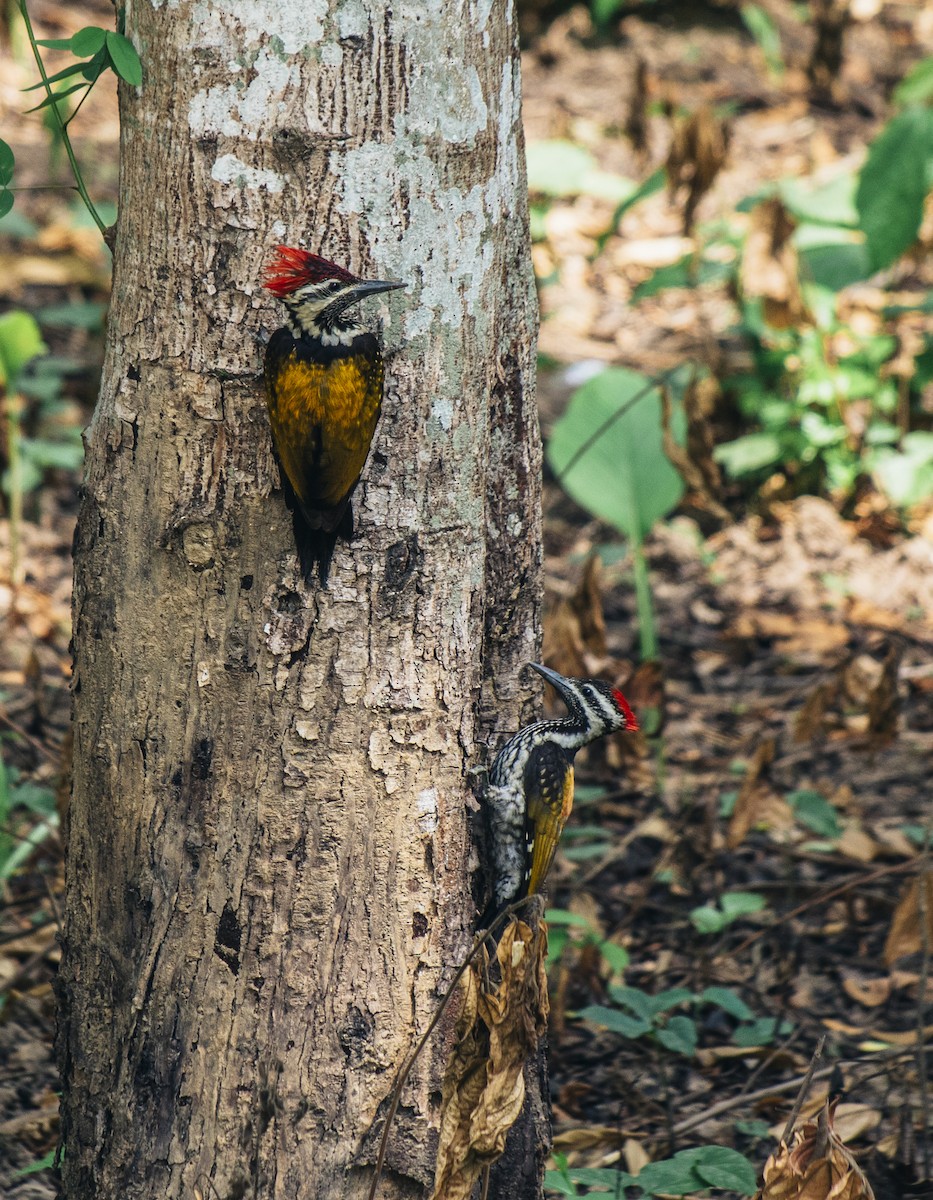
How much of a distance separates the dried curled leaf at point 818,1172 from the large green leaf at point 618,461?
295cm

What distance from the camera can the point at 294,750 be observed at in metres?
2.41

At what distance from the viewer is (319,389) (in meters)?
2.24

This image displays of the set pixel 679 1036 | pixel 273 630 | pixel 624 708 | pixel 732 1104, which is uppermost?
pixel 273 630

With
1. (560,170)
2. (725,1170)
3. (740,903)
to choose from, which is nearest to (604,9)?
(560,170)

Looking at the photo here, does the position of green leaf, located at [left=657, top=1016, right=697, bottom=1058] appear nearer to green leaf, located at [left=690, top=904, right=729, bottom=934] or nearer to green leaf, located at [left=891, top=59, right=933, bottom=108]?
green leaf, located at [left=690, top=904, right=729, bottom=934]

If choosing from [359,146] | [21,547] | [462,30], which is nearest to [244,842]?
[359,146]

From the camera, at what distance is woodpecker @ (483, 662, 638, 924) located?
2734 mm

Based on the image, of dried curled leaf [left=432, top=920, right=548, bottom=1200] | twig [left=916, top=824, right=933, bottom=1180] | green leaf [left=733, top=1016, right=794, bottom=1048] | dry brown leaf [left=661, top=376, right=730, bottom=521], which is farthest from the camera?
dry brown leaf [left=661, top=376, right=730, bottom=521]

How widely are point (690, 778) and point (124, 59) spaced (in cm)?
361

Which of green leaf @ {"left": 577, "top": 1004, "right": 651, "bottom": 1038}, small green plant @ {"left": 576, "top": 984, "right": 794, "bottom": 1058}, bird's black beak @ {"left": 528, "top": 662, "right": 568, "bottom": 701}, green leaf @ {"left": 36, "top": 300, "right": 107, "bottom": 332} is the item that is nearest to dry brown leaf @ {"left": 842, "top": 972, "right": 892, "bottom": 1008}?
small green plant @ {"left": 576, "top": 984, "right": 794, "bottom": 1058}

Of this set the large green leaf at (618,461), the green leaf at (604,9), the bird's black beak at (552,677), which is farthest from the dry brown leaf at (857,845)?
the green leaf at (604,9)

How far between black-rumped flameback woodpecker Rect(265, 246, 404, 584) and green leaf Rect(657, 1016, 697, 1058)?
176cm

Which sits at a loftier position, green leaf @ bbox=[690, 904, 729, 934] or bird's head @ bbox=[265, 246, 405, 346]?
bird's head @ bbox=[265, 246, 405, 346]

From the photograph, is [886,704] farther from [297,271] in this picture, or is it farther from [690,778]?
[297,271]
